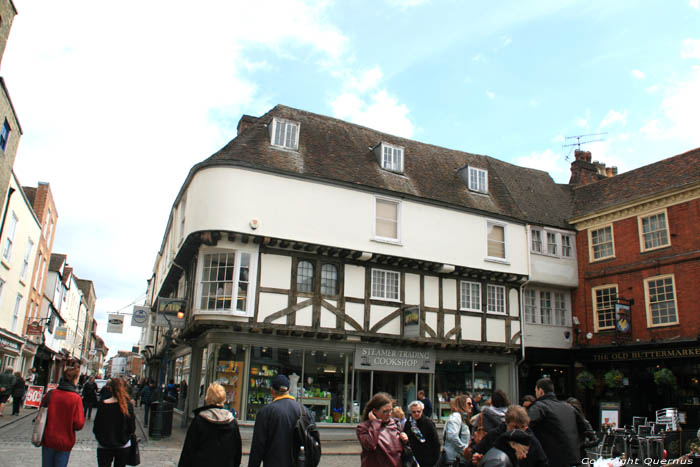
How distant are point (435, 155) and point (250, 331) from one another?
38.6ft

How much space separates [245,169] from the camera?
1750 cm

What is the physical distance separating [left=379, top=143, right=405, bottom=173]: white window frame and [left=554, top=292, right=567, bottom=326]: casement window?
862cm

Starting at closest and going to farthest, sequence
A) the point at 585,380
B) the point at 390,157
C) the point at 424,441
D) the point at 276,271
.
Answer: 1. the point at 424,441
2. the point at 276,271
3. the point at 585,380
4. the point at 390,157

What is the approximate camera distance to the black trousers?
666 cm

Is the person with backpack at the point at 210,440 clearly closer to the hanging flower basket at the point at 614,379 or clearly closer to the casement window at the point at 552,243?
the hanging flower basket at the point at 614,379

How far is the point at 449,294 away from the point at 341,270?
454 centimetres

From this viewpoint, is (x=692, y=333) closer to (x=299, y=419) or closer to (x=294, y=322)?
(x=294, y=322)

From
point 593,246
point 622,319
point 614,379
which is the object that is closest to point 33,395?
point 614,379

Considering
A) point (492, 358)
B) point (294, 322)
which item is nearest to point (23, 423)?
point (294, 322)

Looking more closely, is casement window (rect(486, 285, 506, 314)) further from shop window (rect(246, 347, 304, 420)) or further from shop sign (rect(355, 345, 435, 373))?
shop window (rect(246, 347, 304, 420))

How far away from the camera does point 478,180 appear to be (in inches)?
912

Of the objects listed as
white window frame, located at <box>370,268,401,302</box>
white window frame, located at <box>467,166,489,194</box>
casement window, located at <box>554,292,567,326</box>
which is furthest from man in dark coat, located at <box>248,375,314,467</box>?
casement window, located at <box>554,292,567,326</box>

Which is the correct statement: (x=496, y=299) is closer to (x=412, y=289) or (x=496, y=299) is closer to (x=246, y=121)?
(x=412, y=289)

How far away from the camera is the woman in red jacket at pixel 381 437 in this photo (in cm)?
602
